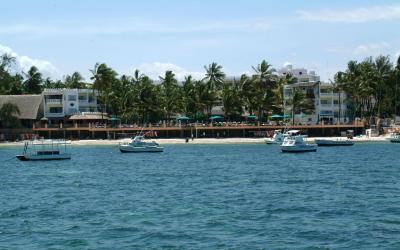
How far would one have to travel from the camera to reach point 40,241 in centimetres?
3425

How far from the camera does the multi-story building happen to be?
147250 mm

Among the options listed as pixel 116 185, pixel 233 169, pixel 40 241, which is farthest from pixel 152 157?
pixel 40 241

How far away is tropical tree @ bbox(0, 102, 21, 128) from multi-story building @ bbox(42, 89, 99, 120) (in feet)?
24.9

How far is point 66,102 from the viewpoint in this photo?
148500 mm

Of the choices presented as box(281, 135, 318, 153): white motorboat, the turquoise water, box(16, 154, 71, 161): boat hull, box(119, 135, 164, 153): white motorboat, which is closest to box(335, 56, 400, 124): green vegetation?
box(281, 135, 318, 153): white motorboat

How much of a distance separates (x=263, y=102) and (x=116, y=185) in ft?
278

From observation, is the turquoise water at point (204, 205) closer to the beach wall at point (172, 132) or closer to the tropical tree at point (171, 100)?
the beach wall at point (172, 132)

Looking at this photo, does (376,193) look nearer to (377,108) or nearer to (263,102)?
(263,102)

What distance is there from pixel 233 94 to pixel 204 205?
95927 millimetres

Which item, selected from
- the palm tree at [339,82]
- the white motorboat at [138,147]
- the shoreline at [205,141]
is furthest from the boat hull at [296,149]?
the palm tree at [339,82]

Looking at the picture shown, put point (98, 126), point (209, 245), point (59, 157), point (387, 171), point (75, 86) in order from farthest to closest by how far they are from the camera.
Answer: point (75, 86)
point (98, 126)
point (59, 157)
point (387, 171)
point (209, 245)

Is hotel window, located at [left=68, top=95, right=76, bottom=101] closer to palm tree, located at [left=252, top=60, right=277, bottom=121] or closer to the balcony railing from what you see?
the balcony railing

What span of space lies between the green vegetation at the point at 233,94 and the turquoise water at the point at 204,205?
5945 centimetres

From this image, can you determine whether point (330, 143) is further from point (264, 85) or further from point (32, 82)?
point (32, 82)
